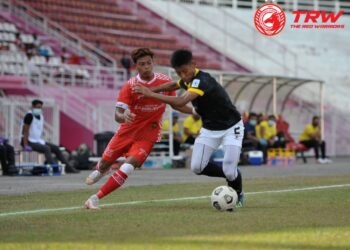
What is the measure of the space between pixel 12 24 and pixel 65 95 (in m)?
4.99

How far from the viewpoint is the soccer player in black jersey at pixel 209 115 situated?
11.5 metres

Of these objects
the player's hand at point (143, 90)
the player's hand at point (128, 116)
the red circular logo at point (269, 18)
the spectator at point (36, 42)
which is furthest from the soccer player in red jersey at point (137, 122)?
the spectator at point (36, 42)

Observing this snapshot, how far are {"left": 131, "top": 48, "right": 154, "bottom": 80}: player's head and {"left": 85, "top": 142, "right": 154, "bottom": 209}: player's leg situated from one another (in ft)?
2.98

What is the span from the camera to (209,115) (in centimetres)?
1191

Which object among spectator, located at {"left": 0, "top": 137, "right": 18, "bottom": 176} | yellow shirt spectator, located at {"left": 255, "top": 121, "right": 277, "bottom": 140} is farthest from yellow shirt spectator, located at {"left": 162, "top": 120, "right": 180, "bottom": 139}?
spectator, located at {"left": 0, "top": 137, "right": 18, "bottom": 176}

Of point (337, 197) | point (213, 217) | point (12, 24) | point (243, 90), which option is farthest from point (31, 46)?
point (213, 217)

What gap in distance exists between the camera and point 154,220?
10.1 metres

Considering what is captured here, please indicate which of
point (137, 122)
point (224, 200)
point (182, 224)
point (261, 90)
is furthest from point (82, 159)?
point (182, 224)

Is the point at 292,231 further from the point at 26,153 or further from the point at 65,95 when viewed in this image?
the point at 65,95

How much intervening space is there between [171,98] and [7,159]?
12.3 m

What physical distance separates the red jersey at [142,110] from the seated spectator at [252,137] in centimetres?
1772

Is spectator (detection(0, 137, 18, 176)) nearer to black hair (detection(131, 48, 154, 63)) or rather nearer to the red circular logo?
the red circular logo

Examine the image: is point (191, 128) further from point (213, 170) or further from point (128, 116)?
point (128, 116)

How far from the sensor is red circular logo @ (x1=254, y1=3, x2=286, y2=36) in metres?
24.1
